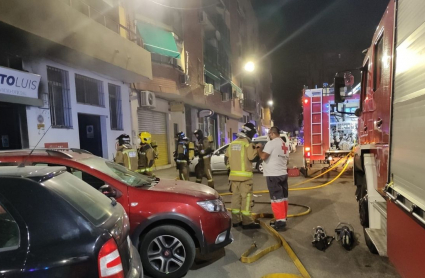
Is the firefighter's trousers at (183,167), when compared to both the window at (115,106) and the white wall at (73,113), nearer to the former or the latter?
the white wall at (73,113)

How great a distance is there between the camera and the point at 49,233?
173cm

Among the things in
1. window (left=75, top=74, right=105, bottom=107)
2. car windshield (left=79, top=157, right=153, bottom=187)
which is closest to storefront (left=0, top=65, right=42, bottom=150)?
window (left=75, top=74, right=105, bottom=107)

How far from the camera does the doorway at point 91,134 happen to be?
35.2 ft

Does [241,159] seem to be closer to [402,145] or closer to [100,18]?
[402,145]

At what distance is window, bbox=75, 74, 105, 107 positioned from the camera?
9.50 meters

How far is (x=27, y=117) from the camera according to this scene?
7.40 m

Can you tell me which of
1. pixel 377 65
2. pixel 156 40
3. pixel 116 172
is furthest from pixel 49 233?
pixel 156 40

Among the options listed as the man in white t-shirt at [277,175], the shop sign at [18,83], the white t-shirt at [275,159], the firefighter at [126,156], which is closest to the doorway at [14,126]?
the shop sign at [18,83]

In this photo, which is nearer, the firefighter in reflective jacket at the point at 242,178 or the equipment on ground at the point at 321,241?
the equipment on ground at the point at 321,241

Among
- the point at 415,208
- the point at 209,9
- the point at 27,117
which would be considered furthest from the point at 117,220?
the point at 209,9

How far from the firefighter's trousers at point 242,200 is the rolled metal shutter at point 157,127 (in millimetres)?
9173

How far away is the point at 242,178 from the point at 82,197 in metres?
3.45

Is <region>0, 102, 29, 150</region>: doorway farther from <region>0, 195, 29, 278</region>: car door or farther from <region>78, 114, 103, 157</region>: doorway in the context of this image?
<region>0, 195, 29, 278</region>: car door

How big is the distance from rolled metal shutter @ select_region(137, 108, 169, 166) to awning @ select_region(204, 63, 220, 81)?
6017 mm
